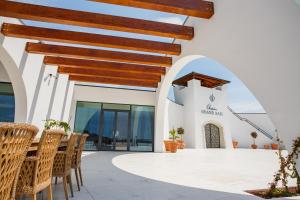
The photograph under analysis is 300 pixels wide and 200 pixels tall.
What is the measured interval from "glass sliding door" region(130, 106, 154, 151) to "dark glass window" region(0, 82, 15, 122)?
557 cm

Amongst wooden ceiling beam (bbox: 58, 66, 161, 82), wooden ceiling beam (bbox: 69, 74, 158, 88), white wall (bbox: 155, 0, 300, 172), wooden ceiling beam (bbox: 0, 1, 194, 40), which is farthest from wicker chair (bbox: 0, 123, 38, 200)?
A: wooden ceiling beam (bbox: 69, 74, 158, 88)

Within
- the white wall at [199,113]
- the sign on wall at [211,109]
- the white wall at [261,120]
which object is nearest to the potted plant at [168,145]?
the white wall at [199,113]

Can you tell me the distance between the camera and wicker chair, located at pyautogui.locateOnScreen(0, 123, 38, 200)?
108cm

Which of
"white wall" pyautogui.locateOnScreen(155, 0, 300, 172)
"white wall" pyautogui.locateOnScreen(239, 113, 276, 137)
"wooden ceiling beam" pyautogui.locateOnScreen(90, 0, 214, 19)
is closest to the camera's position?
"white wall" pyautogui.locateOnScreen(155, 0, 300, 172)

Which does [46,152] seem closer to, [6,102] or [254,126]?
[6,102]

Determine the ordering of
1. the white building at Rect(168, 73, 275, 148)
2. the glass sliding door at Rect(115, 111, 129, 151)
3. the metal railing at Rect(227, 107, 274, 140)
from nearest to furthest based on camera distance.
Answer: the glass sliding door at Rect(115, 111, 129, 151)
the white building at Rect(168, 73, 275, 148)
the metal railing at Rect(227, 107, 274, 140)

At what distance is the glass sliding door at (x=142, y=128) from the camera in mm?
11055

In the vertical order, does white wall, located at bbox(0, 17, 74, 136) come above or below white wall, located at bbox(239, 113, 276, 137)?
below

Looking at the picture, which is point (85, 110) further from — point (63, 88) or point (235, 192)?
point (235, 192)

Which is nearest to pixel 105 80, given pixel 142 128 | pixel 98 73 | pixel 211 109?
pixel 98 73

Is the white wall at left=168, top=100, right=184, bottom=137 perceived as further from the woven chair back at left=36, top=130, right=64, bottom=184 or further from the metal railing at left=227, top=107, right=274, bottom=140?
the woven chair back at left=36, top=130, right=64, bottom=184

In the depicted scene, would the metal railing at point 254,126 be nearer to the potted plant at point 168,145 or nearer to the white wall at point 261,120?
the white wall at point 261,120

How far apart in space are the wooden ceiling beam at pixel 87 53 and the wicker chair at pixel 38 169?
173 inches

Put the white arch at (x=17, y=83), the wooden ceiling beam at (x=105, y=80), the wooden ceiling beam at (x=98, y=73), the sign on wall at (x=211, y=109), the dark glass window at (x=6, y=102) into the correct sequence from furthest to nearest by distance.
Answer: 1. the sign on wall at (x=211, y=109)
2. the wooden ceiling beam at (x=105, y=80)
3. the dark glass window at (x=6, y=102)
4. the wooden ceiling beam at (x=98, y=73)
5. the white arch at (x=17, y=83)
